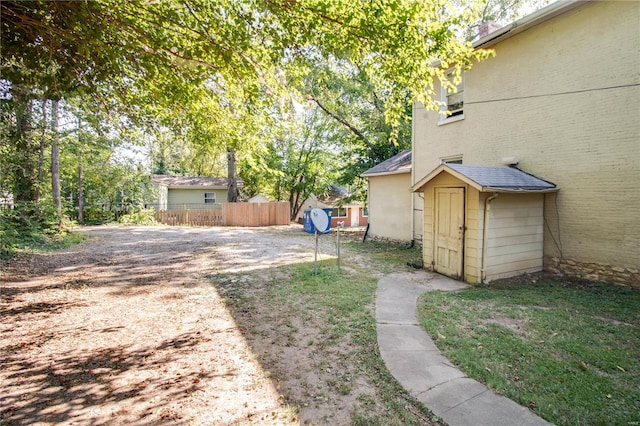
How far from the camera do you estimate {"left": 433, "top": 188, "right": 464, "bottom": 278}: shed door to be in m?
7.07

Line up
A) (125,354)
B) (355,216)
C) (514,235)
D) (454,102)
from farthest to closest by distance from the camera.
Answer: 1. (355,216)
2. (454,102)
3. (514,235)
4. (125,354)

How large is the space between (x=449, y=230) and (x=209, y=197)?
24617 millimetres

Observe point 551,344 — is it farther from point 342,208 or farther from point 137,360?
point 342,208

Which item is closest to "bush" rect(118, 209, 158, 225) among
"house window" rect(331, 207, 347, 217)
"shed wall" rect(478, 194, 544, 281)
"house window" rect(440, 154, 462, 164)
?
"house window" rect(331, 207, 347, 217)

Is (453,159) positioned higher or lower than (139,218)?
higher

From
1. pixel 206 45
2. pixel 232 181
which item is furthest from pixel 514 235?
pixel 232 181

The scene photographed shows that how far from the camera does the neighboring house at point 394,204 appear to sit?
37.2 feet

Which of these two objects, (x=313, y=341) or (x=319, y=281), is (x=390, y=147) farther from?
(x=313, y=341)

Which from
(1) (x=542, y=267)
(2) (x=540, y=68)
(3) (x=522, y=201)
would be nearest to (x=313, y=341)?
(3) (x=522, y=201)

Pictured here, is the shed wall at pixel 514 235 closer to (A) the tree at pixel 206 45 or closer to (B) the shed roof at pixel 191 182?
(A) the tree at pixel 206 45

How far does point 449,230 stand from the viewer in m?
7.38

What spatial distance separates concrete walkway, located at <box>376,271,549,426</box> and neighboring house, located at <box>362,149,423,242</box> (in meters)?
6.46

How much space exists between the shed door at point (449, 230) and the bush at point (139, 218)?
19253 mm

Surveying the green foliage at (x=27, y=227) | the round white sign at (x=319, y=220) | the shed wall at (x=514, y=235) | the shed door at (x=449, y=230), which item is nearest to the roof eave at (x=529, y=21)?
the shed wall at (x=514, y=235)
